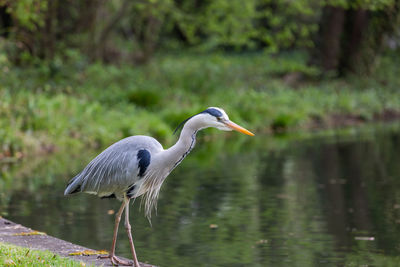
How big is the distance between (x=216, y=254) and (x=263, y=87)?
2058 centimetres

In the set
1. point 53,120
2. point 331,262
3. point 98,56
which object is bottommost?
point 331,262

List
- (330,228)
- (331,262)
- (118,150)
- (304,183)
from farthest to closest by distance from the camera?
(304,183), (330,228), (331,262), (118,150)

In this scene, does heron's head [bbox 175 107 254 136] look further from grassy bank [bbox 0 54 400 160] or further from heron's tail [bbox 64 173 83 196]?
grassy bank [bbox 0 54 400 160]

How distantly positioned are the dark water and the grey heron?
5.16ft

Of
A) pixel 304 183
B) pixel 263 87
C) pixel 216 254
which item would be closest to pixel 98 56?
pixel 263 87

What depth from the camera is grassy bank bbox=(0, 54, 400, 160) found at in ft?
63.1

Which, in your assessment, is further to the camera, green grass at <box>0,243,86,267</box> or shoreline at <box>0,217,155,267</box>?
shoreline at <box>0,217,155,267</box>

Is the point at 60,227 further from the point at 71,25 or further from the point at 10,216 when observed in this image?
the point at 71,25

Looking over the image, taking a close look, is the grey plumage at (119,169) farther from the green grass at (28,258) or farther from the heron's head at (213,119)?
the green grass at (28,258)

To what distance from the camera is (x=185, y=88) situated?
26906 mm

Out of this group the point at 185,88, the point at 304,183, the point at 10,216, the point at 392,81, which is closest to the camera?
the point at 10,216

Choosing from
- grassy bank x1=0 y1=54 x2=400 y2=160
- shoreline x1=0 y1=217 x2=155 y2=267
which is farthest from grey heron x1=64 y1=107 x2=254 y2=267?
grassy bank x1=0 y1=54 x2=400 y2=160

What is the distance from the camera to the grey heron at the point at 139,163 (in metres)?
6.84

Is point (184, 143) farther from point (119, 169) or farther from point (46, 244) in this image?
point (46, 244)
